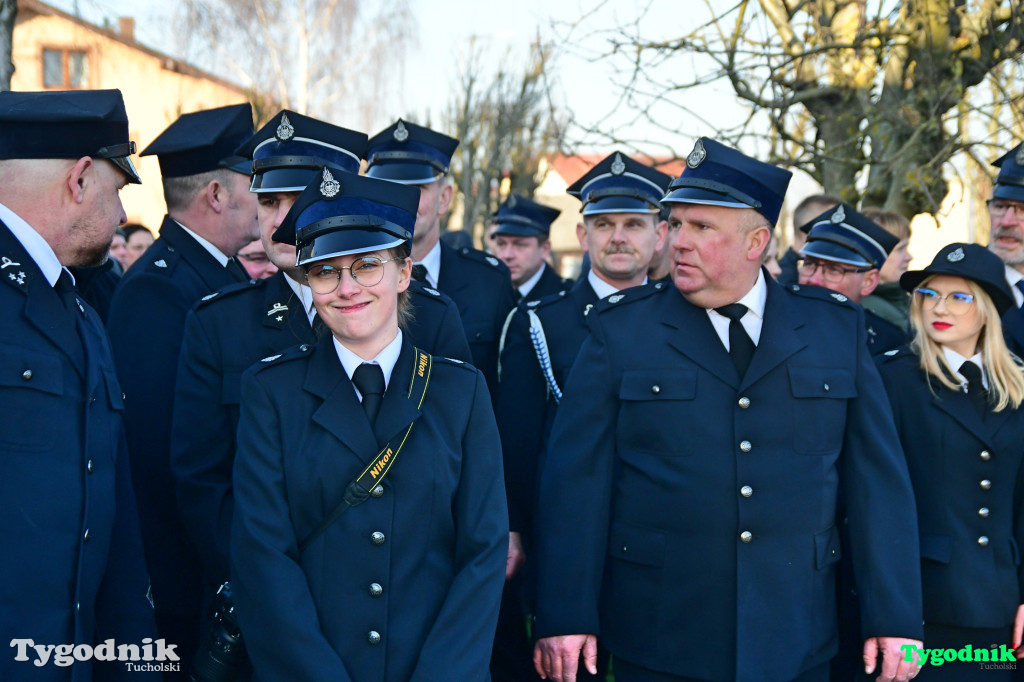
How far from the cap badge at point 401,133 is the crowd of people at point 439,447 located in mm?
775

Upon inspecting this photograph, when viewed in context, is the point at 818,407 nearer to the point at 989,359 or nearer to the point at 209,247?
the point at 989,359

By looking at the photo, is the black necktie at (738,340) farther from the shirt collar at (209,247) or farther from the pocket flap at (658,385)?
the shirt collar at (209,247)

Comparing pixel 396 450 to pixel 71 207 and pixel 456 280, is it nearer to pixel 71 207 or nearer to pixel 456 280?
pixel 71 207

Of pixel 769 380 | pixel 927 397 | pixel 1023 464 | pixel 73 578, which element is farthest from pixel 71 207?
pixel 1023 464

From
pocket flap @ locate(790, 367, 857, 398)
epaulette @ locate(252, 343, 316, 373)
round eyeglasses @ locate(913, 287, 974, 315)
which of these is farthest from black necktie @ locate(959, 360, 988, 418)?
epaulette @ locate(252, 343, 316, 373)

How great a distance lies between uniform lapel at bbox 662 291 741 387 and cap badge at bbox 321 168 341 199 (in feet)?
4.05

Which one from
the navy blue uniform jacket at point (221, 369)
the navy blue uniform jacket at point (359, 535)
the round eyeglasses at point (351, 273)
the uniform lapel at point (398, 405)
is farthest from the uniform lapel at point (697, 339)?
the round eyeglasses at point (351, 273)

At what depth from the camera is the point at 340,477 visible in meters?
2.76

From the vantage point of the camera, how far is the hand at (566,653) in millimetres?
3217

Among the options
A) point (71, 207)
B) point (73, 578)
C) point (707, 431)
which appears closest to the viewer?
point (73, 578)

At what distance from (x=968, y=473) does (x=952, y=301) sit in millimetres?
702

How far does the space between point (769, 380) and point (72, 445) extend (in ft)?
7.16

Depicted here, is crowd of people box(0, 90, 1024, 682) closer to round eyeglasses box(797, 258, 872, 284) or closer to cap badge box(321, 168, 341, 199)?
cap badge box(321, 168, 341, 199)

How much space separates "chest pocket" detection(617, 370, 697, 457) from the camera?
10.6ft
